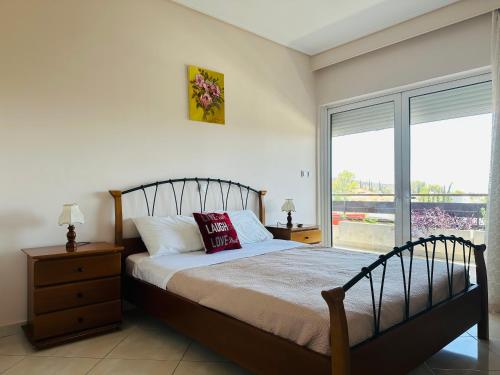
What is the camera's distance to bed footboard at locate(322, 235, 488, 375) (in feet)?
4.46

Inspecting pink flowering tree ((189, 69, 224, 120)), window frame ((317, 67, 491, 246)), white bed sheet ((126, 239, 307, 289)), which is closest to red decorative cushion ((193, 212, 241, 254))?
white bed sheet ((126, 239, 307, 289))

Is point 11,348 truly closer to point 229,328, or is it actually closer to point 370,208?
point 229,328

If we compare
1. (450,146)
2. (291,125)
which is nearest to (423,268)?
(450,146)

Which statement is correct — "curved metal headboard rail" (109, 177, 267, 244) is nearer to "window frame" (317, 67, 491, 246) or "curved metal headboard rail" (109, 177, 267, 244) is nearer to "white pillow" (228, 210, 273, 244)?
"white pillow" (228, 210, 273, 244)

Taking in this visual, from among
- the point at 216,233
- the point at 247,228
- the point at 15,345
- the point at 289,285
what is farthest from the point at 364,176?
the point at 15,345

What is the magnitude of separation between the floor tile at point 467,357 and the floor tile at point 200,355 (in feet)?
4.16

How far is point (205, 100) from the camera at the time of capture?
361cm

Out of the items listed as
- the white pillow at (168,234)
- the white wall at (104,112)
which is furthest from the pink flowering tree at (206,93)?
the white pillow at (168,234)

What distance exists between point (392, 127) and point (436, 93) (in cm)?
56

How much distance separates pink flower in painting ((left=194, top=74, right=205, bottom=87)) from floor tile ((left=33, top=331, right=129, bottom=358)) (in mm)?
2374

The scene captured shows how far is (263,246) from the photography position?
3145 millimetres

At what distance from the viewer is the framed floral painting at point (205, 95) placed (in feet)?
11.5

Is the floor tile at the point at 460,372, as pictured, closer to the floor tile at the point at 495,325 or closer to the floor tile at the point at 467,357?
the floor tile at the point at 467,357

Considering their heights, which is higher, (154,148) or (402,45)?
(402,45)
